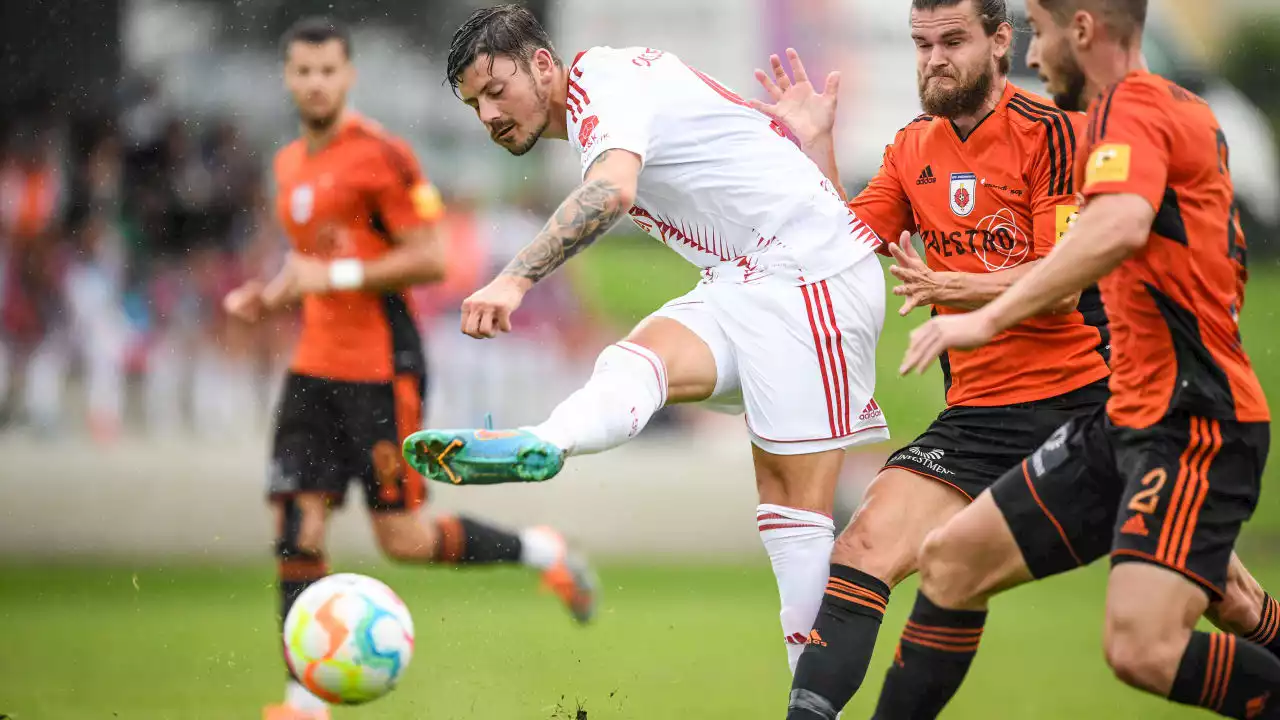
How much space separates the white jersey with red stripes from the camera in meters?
4.23

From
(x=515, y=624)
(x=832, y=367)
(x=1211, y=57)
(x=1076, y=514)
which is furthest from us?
(x=1211, y=57)

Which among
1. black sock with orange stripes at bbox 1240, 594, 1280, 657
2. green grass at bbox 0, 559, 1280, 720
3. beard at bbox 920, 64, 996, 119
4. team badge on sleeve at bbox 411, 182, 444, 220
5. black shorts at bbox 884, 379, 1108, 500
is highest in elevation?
beard at bbox 920, 64, 996, 119

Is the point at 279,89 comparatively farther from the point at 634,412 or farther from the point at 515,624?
the point at 634,412

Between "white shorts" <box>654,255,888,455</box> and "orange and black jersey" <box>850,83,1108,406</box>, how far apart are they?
38 cm

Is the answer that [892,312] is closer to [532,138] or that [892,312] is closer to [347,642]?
[532,138]

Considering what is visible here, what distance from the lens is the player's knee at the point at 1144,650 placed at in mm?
3355

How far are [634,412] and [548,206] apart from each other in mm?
5409

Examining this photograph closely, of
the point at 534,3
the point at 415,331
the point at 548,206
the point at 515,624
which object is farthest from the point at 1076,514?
the point at 534,3

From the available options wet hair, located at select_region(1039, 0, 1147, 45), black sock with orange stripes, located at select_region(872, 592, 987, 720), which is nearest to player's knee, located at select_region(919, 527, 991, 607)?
black sock with orange stripes, located at select_region(872, 592, 987, 720)

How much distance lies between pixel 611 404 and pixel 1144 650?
147 cm

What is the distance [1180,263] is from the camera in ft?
11.3

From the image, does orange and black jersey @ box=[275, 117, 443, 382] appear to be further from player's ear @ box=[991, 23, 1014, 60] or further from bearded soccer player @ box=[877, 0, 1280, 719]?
bearded soccer player @ box=[877, 0, 1280, 719]

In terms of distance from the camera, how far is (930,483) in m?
4.34

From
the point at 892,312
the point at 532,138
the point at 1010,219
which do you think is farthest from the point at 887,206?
the point at 892,312
